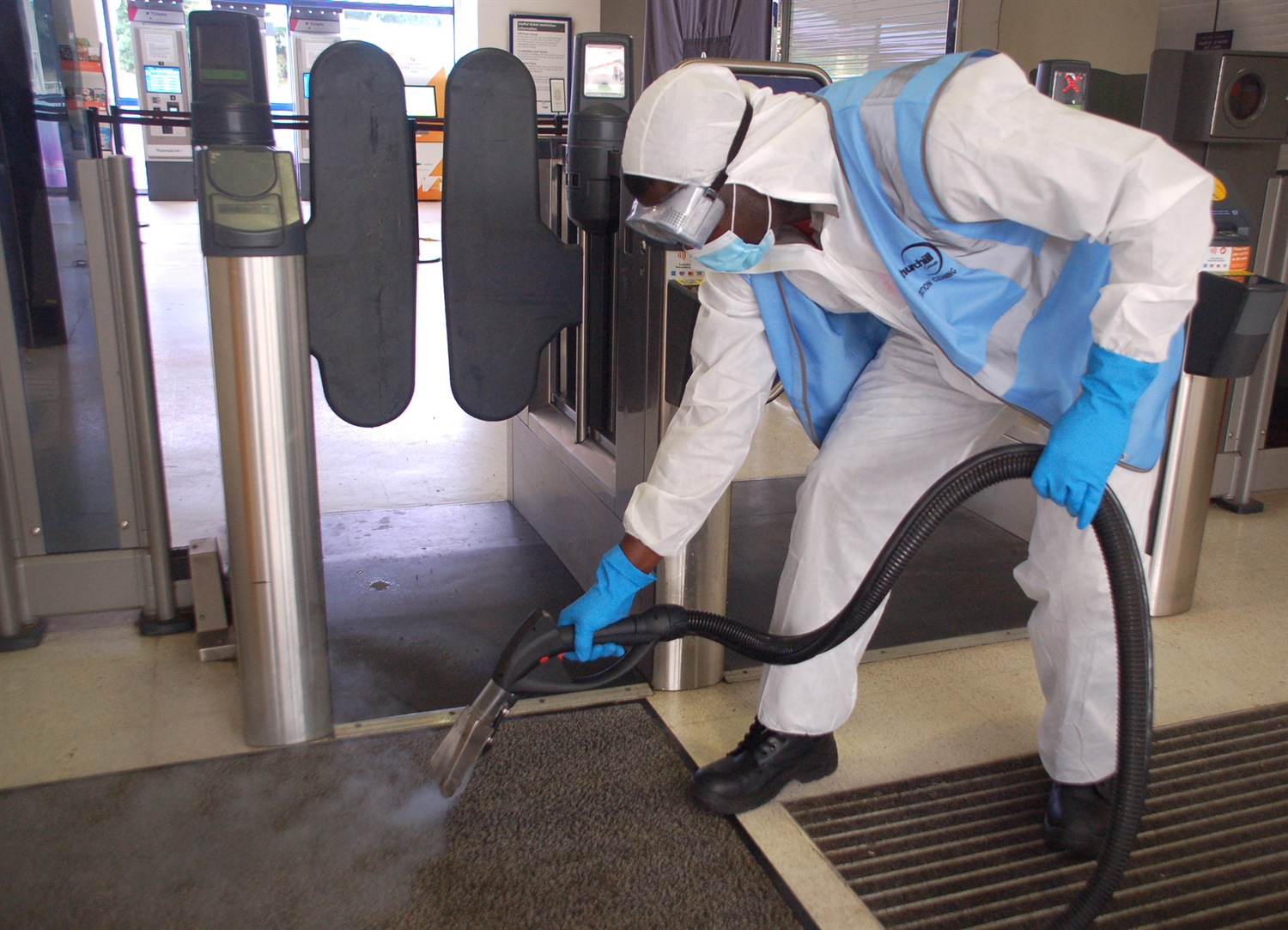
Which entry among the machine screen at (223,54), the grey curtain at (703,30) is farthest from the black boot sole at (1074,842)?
the grey curtain at (703,30)

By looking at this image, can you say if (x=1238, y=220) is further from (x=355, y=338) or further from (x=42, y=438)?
(x=42, y=438)

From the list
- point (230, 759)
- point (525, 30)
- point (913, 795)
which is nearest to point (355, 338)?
point (230, 759)

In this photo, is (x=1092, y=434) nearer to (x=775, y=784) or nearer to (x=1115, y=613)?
(x=1115, y=613)

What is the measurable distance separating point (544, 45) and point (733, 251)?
7.04 meters

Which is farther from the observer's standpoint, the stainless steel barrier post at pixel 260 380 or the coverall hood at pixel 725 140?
the stainless steel barrier post at pixel 260 380

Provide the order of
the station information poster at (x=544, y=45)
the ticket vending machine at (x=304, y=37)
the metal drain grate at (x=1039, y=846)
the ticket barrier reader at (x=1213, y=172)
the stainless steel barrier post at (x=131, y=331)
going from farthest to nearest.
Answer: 1. the ticket vending machine at (x=304, y=37)
2. the station information poster at (x=544, y=45)
3. the ticket barrier reader at (x=1213, y=172)
4. the stainless steel barrier post at (x=131, y=331)
5. the metal drain grate at (x=1039, y=846)

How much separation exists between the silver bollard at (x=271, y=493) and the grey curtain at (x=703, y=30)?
4.00 meters

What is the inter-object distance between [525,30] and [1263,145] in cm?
633

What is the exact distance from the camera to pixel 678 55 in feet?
19.2

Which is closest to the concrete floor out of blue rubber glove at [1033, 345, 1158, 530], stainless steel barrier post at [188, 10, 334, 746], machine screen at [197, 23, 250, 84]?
stainless steel barrier post at [188, 10, 334, 746]

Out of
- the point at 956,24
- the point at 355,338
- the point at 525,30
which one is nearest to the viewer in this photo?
the point at 355,338

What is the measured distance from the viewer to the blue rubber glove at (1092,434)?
1.22 m

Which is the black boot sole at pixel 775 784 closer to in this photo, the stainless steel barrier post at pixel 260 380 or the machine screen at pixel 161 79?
the stainless steel barrier post at pixel 260 380

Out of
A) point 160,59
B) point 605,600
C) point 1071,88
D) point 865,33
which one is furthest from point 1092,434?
point 160,59
